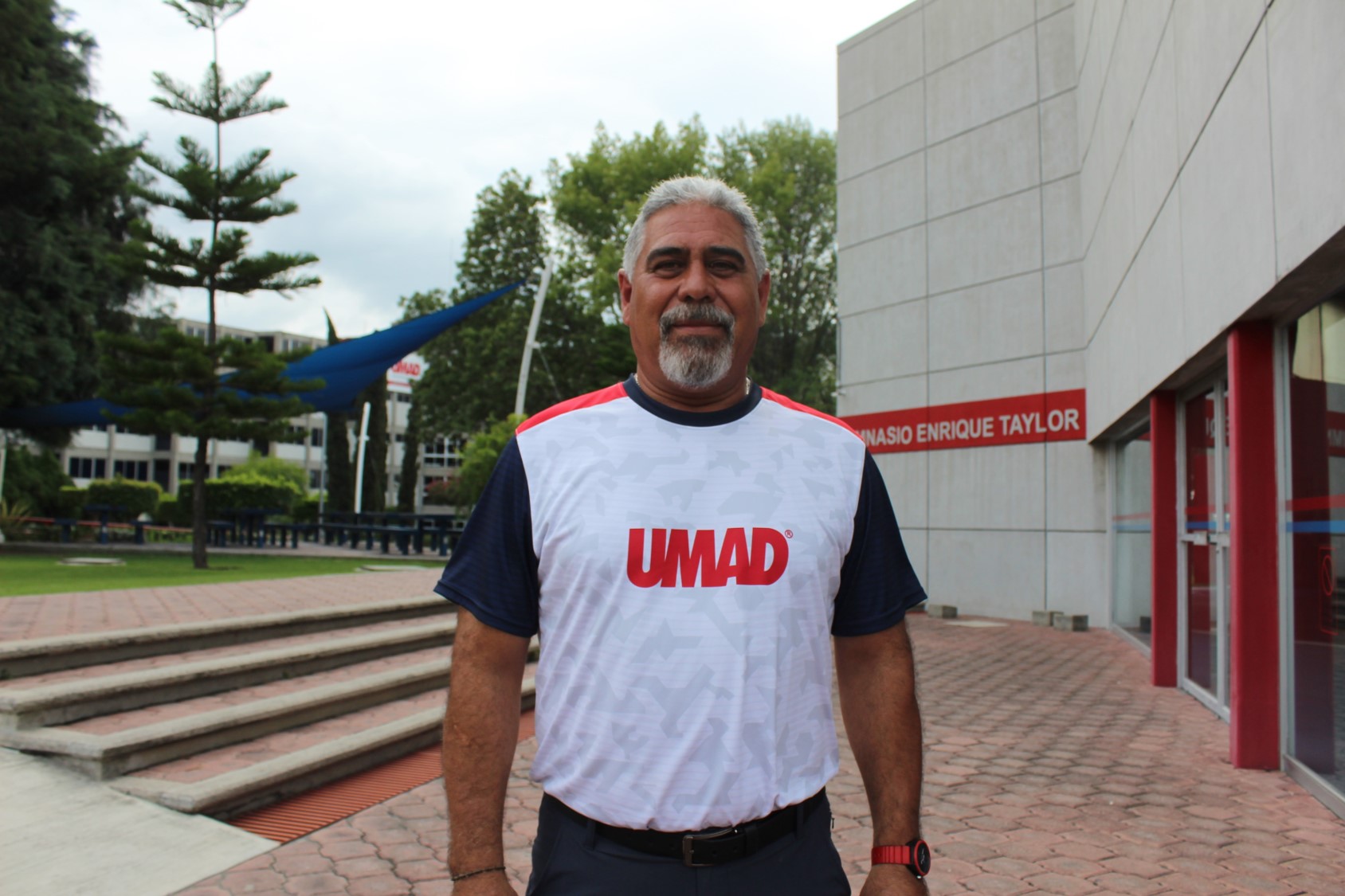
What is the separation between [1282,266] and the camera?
4359 mm

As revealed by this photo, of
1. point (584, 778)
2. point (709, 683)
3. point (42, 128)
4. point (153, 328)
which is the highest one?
point (42, 128)

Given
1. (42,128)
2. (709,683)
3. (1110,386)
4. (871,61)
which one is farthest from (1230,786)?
(42,128)

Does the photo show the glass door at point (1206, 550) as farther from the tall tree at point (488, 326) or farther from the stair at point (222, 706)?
the tall tree at point (488, 326)

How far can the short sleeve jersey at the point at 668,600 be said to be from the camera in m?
1.53

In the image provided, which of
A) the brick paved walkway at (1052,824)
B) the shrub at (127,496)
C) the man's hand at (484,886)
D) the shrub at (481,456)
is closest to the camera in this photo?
the man's hand at (484,886)

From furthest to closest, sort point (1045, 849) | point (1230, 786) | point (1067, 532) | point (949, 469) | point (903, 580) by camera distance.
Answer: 1. point (949, 469)
2. point (1067, 532)
3. point (1230, 786)
4. point (1045, 849)
5. point (903, 580)

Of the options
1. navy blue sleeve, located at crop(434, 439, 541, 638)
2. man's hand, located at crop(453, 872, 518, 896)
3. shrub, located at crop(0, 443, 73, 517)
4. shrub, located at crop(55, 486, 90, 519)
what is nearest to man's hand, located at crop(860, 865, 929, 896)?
man's hand, located at crop(453, 872, 518, 896)

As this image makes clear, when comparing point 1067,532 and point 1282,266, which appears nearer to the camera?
point 1282,266

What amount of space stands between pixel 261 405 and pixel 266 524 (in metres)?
6.89

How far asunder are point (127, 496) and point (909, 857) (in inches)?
1108

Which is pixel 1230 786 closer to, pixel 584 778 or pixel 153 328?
pixel 584 778

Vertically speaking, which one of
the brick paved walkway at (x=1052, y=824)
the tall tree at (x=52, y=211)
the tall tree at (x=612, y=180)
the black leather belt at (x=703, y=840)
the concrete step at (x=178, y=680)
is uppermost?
the tall tree at (x=612, y=180)

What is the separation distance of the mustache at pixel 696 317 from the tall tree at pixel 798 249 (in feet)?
96.7

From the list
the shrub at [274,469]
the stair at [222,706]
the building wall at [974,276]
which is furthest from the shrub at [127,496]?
the stair at [222,706]
